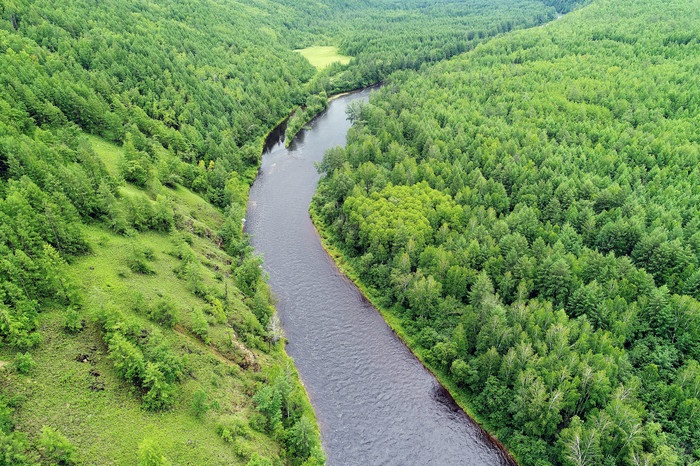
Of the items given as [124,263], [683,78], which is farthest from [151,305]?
[683,78]

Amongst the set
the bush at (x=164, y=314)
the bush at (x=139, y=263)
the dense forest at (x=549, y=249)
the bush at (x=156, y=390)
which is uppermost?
the dense forest at (x=549, y=249)

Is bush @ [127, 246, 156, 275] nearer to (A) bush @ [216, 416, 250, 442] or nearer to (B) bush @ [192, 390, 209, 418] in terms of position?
(B) bush @ [192, 390, 209, 418]

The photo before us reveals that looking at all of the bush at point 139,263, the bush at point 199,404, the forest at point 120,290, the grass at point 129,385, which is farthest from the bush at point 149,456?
the bush at point 139,263

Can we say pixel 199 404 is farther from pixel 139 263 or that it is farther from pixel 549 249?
pixel 549 249

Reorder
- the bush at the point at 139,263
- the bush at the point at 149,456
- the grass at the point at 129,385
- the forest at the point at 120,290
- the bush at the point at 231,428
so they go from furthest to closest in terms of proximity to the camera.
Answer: the bush at the point at 139,263, the bush at the point at 231,428, the forest at the point at 120,290, the grass at the point at 129,385, the bush at the point at 149,456

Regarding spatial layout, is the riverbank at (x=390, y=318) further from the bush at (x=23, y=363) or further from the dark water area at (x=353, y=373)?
the bush at (x=23, y=363)

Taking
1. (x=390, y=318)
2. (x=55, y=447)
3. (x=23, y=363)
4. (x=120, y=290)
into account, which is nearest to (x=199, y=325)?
(x=120, y=290)

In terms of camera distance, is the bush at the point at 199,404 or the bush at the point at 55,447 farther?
the bush at the point at 199,404

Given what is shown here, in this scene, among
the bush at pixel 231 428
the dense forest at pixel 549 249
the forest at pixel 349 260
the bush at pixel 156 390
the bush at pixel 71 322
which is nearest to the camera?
the bush at pixel 156 390
